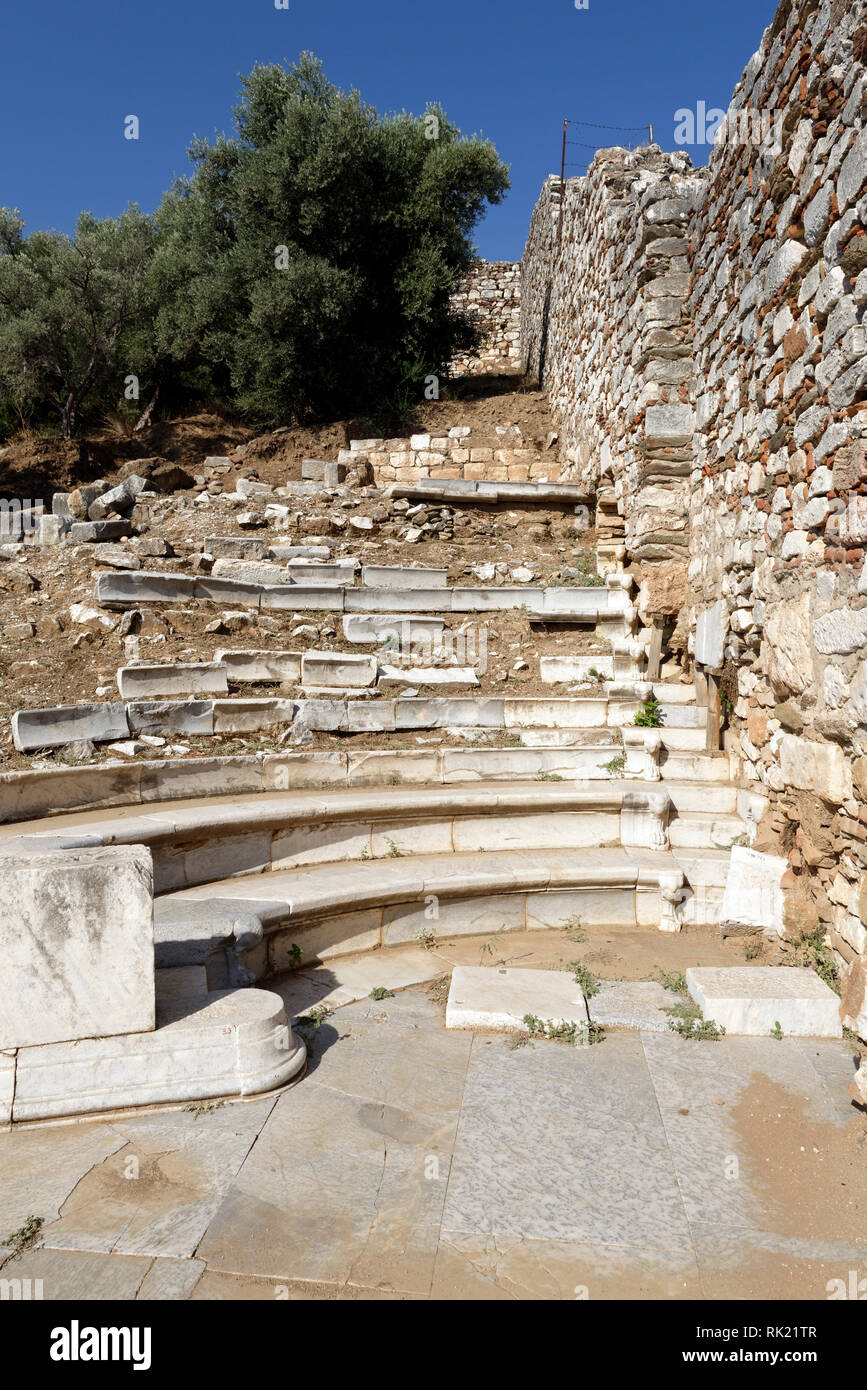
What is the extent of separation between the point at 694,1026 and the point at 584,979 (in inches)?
23.5

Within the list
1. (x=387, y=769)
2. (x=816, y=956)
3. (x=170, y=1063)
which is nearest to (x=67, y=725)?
(x=387, y=769)

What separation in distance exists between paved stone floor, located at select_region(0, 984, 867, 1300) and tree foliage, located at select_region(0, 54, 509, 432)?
37.8 feet

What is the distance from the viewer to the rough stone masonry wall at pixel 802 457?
145 inches

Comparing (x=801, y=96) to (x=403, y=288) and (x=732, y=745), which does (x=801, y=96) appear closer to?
(x=732, y=745)

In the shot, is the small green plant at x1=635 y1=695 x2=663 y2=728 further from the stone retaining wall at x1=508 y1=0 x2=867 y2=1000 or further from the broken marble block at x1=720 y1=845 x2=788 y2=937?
the broken marble block at x1=720 y1=845 x2=788 y2=937

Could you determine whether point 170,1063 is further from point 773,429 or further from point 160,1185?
point 773,429

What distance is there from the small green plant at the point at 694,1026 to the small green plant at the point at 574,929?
967 mm

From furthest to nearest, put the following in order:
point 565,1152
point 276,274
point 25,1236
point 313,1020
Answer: point 276,274 < point 313,1020 < point 565,1152 < point 25,1236

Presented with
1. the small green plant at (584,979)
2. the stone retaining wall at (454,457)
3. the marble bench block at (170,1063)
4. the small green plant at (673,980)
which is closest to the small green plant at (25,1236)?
the marble bench block at (170,1063)

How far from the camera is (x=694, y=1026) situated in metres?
3.58

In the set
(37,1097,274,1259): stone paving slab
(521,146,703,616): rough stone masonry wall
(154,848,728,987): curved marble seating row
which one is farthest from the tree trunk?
(37,1097,274,1259): stone paving slab

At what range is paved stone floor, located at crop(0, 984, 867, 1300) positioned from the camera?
2.21 m

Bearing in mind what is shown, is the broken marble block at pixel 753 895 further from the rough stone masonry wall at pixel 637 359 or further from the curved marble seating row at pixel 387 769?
A: the rough stone masonry wall at pixel 637 359

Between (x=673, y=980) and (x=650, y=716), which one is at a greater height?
(x=650, y=716)
